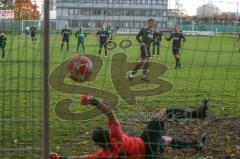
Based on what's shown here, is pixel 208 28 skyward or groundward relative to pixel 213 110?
skyward

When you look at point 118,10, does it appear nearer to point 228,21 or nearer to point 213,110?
point 228,21

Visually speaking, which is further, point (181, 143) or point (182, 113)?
point (182, 113)

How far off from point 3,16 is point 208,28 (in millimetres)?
3422

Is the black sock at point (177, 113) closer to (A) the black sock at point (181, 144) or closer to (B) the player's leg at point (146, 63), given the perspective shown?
(A) the black sock at point (181, 144)

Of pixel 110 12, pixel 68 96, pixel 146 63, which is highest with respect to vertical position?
pixel 110 12

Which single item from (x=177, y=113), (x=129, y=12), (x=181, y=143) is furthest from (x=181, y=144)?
(x=129, y=12)

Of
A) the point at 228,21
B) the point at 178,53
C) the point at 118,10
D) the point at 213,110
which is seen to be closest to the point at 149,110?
the point at 213,110

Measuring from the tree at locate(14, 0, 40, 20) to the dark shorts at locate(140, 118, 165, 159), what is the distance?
1.93 metres

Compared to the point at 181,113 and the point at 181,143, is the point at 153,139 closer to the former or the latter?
the point at 181,143

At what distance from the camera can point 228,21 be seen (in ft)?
26.0

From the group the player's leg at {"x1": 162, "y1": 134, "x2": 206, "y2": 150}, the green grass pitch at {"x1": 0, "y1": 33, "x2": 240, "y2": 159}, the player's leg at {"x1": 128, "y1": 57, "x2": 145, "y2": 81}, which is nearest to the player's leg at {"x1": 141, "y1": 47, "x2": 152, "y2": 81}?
the player's leg at {"x1": 128, "y1": 57, "x2": 145, "y2": 81}

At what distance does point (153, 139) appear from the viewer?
6.30 meters

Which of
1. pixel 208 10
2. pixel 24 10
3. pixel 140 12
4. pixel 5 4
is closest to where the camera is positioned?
pixel 24 10

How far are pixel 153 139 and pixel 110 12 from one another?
63.3 inches
